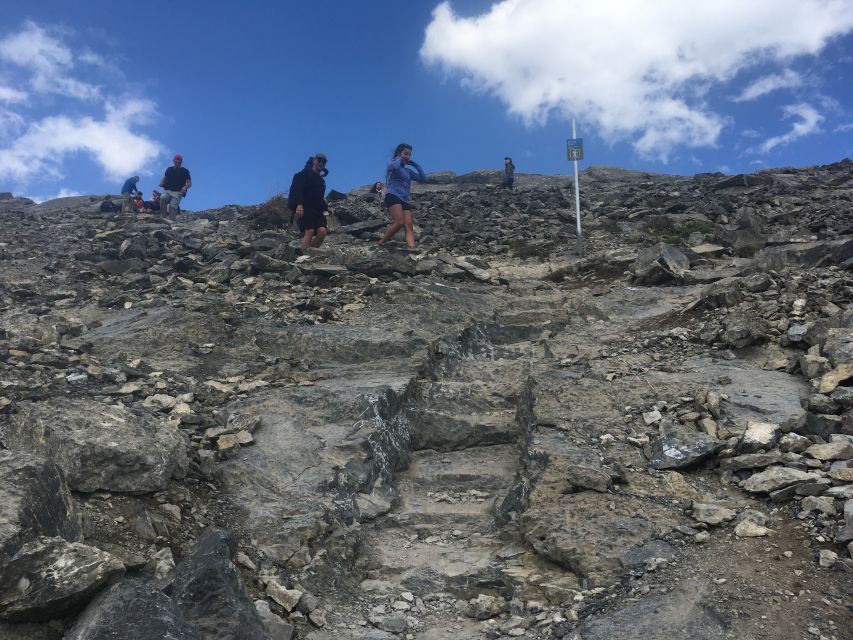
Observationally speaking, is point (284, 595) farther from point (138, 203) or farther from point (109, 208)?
point (109, 208)

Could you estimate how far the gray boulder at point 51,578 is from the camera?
316 cm

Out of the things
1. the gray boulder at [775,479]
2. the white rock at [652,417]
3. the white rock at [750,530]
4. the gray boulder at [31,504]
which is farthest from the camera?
the white rock at [652,417]

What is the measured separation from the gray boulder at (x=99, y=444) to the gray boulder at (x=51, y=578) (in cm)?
122

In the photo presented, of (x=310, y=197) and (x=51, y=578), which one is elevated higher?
(x=310, y=197)

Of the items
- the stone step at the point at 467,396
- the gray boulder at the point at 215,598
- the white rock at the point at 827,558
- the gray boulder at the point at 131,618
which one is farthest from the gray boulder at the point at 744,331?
the gray boulder at the point at 131,618

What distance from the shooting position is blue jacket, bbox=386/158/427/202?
42.8 ft

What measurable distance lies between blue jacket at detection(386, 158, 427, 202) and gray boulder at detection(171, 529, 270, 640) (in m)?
10.2

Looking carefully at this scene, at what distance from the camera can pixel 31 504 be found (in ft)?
11.6

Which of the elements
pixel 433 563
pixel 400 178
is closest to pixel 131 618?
pixel 433 563

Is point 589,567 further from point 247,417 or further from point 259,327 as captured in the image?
point 259,327

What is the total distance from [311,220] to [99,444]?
Result: 972 centimetres

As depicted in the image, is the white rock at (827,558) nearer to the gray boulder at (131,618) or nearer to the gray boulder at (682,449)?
the gray boulder at (682,449)

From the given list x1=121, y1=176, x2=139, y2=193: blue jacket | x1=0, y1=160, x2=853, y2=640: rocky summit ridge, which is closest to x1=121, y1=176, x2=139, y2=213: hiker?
x1=121, y1=176, x2=139, y2=193: blue jacket

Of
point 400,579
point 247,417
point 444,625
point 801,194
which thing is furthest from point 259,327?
point 801,194
